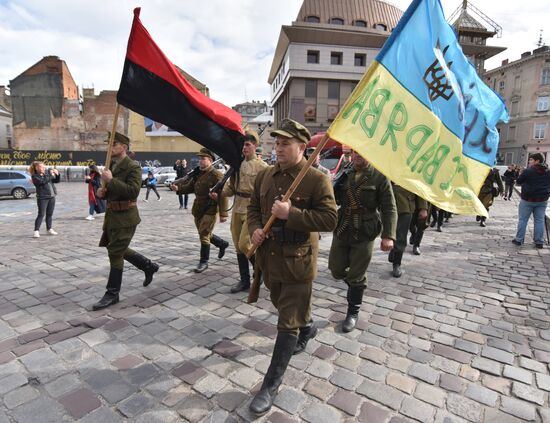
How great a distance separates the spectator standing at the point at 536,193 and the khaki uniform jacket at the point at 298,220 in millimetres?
7201

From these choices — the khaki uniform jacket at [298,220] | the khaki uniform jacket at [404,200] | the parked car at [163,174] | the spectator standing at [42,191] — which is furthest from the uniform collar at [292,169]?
the parked car at [163,174]

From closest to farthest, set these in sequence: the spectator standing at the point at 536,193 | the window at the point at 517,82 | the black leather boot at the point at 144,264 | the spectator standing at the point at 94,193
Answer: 1. the black leather boot at the point at 144,264
2. the spectator standing at the point at 536,193
3. the spectator standing at the point at 94,193
4. the window at the point at 517,82

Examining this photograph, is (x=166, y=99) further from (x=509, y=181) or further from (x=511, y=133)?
(x=511, y=133)

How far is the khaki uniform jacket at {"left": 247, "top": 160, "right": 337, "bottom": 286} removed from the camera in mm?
2557

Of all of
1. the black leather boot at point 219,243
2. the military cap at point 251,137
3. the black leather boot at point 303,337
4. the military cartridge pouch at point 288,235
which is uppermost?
the military cap at point 251,137

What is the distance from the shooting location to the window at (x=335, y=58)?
47562 millimetres

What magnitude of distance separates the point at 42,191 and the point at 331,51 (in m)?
46.1

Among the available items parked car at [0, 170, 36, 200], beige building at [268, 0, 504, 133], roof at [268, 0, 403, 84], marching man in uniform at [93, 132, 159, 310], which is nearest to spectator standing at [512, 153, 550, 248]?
marching man in uniform at [93, 132, 159, 310]

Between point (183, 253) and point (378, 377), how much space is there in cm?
475

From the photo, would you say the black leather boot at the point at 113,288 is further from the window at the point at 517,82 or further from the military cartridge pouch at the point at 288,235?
the window at the point at 517,82

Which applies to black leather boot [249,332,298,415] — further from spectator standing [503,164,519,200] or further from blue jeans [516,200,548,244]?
spectator standing [503,164,519,200]

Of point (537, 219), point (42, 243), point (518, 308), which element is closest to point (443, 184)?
point (518, 308)

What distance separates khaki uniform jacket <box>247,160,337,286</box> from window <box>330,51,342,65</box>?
4960cm

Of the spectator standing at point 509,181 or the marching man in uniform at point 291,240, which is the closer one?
the marching man in uniform at point 291,240
